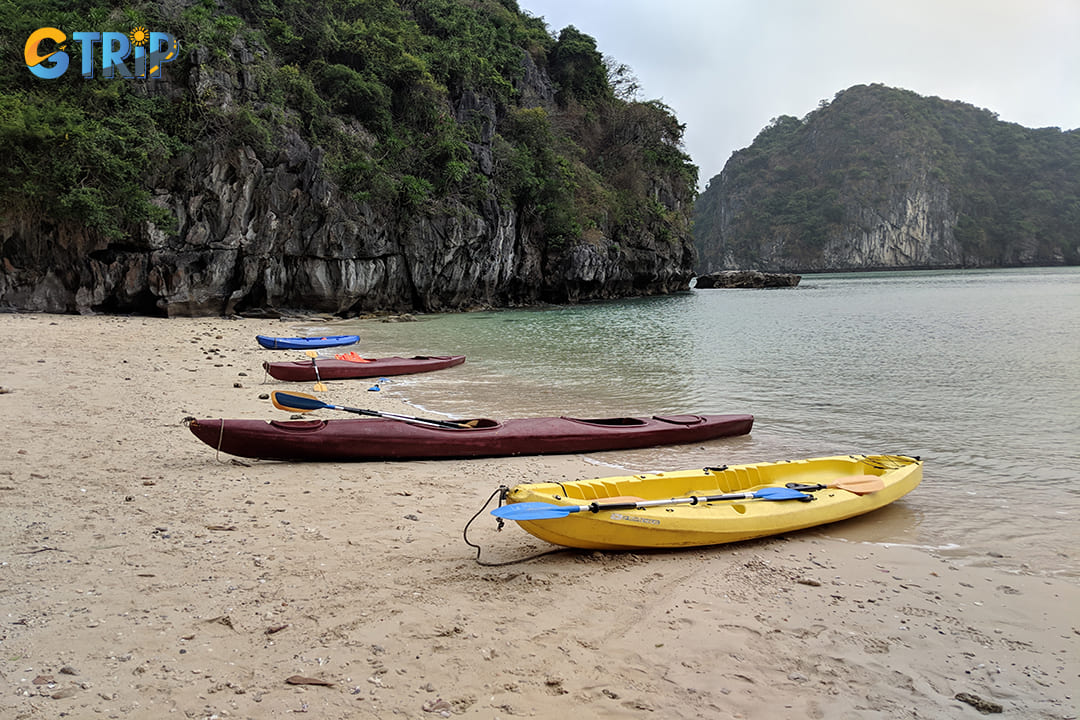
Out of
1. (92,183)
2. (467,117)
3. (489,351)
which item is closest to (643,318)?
(489,351)

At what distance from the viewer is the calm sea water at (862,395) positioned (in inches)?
206

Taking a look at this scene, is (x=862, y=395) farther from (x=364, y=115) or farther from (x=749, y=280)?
(x=749, y=280)

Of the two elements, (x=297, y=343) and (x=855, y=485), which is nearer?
(x=855, y=485)

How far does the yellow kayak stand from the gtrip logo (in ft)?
82.8

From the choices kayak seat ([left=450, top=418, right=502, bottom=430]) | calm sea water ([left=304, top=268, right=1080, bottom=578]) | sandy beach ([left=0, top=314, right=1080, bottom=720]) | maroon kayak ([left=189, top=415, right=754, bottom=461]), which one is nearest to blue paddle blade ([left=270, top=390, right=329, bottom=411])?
maroon kayak ([left=189, top=415, right=754, bottom=461])

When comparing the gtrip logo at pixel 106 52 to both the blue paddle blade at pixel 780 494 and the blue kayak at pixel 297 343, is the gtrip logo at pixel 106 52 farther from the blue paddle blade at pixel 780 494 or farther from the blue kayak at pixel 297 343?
the blue paddle blade at pixel 780 494

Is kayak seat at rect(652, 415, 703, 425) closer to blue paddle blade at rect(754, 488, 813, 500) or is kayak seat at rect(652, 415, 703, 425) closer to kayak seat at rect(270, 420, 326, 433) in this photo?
blue paddle blade at rect(754, 488, 813, 500)

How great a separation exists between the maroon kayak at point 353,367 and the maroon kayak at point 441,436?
5.21m

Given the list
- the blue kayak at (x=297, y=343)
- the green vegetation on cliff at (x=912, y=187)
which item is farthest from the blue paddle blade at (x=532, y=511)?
the green vegetation on cliff at (x=912, y=187)

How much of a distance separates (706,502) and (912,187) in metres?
119

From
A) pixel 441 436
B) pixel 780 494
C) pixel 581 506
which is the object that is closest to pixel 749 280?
pixel 441 436

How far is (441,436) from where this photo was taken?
6613mm

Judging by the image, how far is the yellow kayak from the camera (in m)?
3.95

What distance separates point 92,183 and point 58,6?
287 inches
